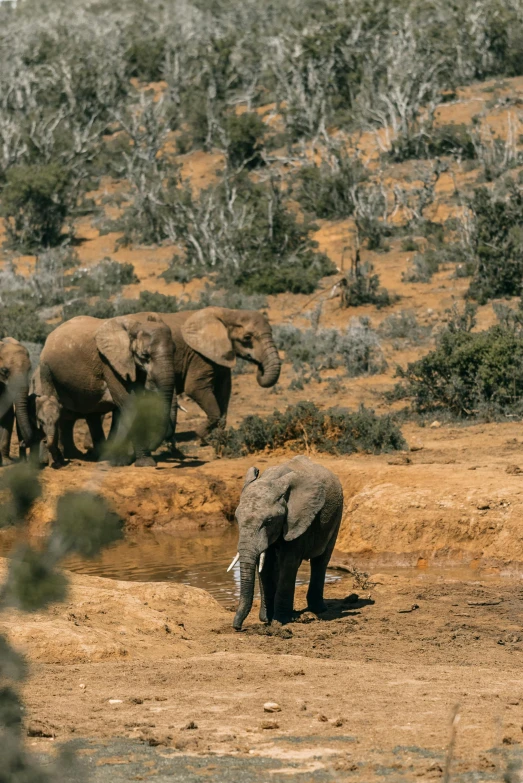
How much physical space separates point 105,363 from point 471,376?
5307 millimetres

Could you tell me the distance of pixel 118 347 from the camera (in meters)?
17.2

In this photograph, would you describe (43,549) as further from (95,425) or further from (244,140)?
(244,140)

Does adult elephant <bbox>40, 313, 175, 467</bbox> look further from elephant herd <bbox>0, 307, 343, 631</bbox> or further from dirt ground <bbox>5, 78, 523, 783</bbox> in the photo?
dirt ground <bbox>5, 78, 523, 783</bbox>

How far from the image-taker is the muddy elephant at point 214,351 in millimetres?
17891

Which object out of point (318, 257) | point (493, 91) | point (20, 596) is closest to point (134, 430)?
point (20, 596)

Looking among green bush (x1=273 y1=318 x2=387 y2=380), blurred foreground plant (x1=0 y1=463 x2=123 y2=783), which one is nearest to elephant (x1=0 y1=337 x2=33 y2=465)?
green bush (x1=273 y1=318 x2=387 y2=380)

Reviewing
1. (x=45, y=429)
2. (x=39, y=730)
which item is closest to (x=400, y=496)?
(x=45, y=429)

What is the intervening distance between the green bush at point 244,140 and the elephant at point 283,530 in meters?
28.3

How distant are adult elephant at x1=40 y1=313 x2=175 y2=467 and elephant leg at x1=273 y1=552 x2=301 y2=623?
7.10 m

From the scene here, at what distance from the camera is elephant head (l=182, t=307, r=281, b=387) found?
17.9 m

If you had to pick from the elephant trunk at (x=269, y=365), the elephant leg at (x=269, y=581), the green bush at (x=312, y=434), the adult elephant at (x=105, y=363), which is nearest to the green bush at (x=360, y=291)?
the elephant trunk at (x=269, y=365)

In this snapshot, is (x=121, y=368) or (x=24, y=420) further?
(x=121, y=368)

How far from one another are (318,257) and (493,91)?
44.1 feet

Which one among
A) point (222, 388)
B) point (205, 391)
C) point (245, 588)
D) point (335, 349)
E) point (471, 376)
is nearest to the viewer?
point (245, 588)
